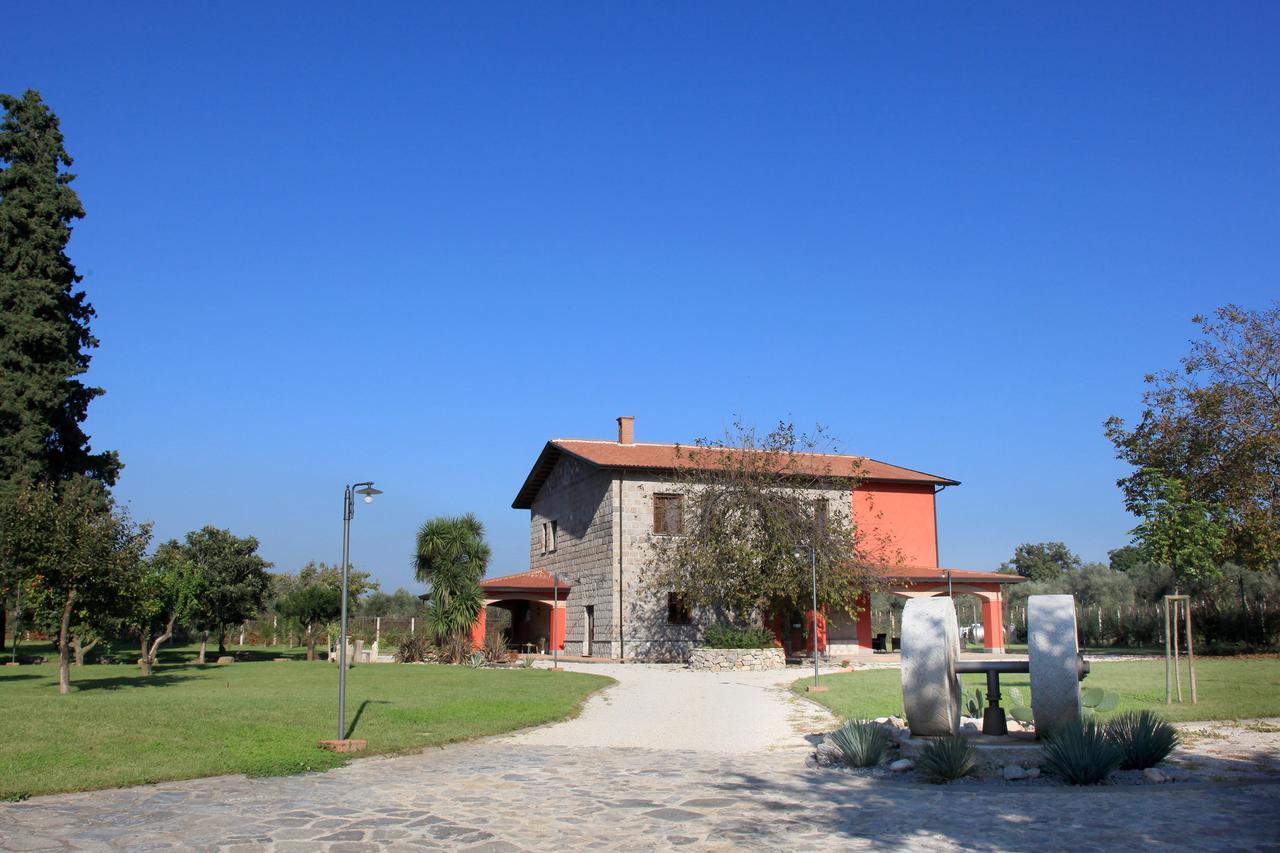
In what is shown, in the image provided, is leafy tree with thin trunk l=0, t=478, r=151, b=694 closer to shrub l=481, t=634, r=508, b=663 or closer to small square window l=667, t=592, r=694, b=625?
shrub l=481, t=634, r=508, b=663

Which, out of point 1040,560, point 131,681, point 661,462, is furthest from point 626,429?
point 1040,560

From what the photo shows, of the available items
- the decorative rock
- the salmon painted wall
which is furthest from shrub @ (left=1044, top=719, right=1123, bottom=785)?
the salmon painted wall

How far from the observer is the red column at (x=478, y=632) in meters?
34.0

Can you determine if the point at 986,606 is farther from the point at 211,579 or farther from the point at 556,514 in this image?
the point at 211,579

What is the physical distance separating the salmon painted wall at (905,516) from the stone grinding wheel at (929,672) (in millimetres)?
27510

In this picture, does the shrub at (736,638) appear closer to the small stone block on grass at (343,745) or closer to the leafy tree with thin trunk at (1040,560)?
the small stone block on grass at (343,745)

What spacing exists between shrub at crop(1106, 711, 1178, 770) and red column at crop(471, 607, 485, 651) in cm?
2614

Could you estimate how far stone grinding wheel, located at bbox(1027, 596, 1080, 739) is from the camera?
10320 millimetres

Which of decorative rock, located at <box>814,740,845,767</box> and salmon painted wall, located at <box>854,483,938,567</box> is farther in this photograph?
salmon painted wall, located at <box>854,483,938,567</box>

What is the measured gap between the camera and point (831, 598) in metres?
29.9

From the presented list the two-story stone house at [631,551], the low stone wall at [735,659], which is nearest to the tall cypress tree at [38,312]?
the two-story stone house at [631,551]

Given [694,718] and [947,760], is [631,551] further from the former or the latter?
[947,760]

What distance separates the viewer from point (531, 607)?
41344 mm

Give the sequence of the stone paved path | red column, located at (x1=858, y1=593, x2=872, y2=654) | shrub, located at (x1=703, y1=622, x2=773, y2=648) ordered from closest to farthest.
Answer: the stone paved path
shrub, located at (x1=703, y1=622, x2=773, y2=648)
red column, located at (x1=858, y1=593, x2=872, y2=654)
